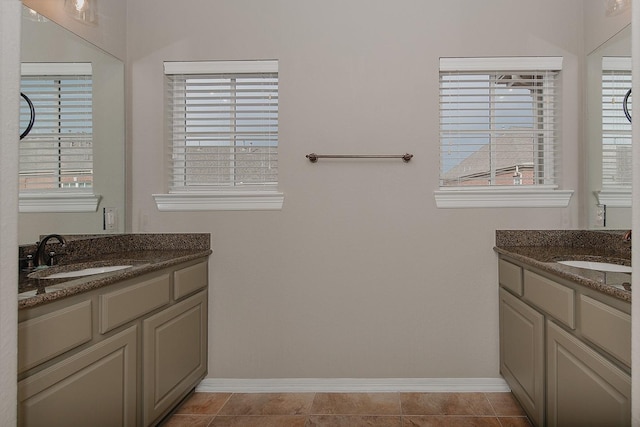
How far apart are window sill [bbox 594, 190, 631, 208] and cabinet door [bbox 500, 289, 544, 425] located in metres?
0.82

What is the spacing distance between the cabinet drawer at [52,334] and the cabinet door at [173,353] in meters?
0.42

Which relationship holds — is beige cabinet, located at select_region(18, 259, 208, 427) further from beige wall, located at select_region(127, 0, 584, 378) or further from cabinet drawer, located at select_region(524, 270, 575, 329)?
cabinet drawer, located at select_region(524, 270, 575, 329)

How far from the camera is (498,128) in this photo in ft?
8.17

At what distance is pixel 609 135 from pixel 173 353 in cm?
290

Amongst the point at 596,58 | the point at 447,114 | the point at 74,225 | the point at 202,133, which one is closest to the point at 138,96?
the point at 202,133

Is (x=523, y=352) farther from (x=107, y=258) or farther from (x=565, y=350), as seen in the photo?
(x=107, y=258)

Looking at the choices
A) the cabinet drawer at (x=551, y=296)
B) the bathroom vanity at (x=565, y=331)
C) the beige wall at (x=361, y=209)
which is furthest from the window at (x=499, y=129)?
the cabinet drawer at (x=551, y=296)

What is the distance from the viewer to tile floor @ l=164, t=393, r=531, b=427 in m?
2.07

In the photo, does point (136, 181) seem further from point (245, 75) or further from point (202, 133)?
point (245, 75)

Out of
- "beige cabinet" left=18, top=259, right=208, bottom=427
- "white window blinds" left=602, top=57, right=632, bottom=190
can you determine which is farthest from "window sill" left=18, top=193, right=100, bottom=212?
"white window blinds" left=602, top=57, right=632, bottom=190

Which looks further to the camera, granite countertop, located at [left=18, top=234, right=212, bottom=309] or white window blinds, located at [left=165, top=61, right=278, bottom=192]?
white window blinds, located at [left=165, top=61, right=278, bottom=192]

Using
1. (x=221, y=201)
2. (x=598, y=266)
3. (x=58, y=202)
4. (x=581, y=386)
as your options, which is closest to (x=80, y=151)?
(x=58, y=202)

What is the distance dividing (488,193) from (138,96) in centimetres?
249

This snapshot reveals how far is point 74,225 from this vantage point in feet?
6.68
